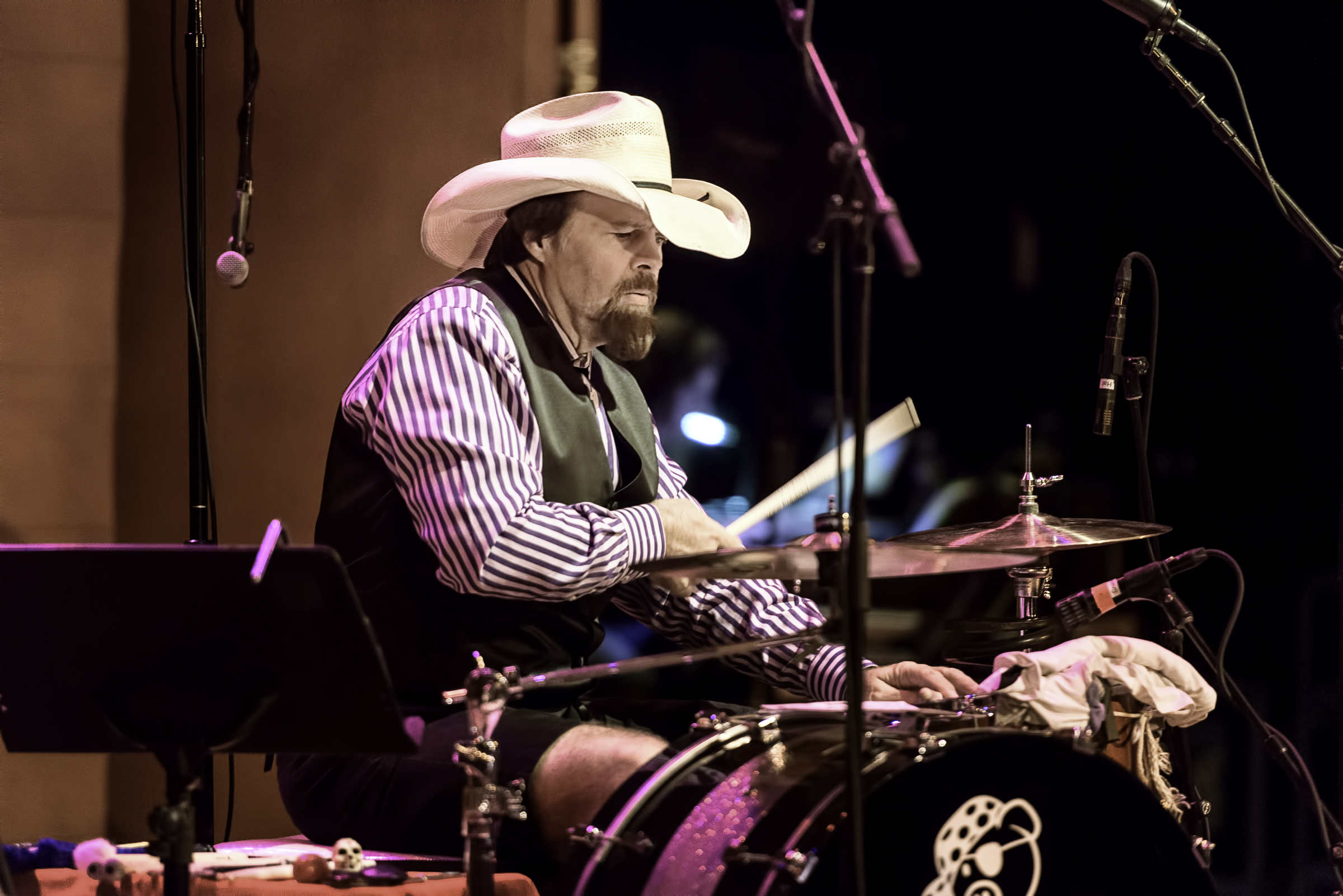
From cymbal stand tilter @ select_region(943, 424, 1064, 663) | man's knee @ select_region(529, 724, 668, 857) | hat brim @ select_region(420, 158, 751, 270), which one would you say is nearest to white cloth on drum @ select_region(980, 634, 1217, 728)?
cymbal stand tilter @ select_region(943, 424, 1064, 663)

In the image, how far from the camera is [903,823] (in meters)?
1.65

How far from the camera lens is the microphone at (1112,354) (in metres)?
A: 2.58

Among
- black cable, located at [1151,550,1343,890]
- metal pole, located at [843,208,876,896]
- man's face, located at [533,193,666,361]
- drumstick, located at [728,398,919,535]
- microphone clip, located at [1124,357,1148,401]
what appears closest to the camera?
metal pole, located at [843,208,876,896]

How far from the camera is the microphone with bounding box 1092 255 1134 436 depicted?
2.58m

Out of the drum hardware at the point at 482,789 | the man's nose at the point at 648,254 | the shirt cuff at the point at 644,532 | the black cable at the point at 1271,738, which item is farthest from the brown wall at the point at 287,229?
the black cable at the point at 1271,738

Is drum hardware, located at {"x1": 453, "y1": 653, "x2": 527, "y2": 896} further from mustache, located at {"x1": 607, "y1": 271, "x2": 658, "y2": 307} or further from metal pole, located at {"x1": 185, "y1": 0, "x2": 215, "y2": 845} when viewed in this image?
metal pole, located at {"x1": 185, "y1": 0, "x2": 215, "y2": 845}

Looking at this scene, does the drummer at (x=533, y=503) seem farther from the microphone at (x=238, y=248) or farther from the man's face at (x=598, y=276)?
the microphone at (x=238, y=248)

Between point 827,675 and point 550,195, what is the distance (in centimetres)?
100

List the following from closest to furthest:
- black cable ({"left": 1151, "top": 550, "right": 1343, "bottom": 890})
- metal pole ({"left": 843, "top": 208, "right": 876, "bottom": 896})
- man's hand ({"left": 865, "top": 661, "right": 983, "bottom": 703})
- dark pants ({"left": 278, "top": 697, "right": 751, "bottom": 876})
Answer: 1. metal pole ({"left": 843, "top": 208, "right": 876, "bottom": 896})
2. dark pants ({"left": 278, "top": 697, "right": 751, "bottom": 876})
3. man's hand ({"left": 865, "top": 661, "right": 983, "bottom": 703})
4. black cable ({"left": 1151, "top": 550, "right": 1343, "bottom": 890})

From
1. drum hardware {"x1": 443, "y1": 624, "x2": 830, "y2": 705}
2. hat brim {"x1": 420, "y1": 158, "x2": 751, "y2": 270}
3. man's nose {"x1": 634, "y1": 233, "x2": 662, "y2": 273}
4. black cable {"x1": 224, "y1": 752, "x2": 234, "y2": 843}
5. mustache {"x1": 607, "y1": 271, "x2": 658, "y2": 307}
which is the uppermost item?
hat brim {"x1": 420, "y1": 158, "x2": 751, "y2": 270}

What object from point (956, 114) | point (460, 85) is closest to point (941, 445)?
point (956, 114)

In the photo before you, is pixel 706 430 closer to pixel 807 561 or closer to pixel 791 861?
pixel 807 561

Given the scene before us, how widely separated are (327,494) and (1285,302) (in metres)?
3.13

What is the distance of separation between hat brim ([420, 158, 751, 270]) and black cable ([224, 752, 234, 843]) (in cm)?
116
